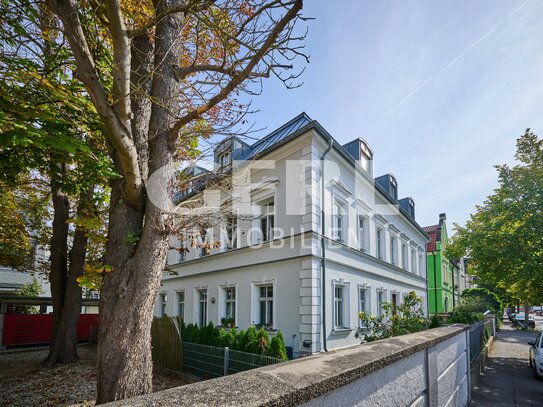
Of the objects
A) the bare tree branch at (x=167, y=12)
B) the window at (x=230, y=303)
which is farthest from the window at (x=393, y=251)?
the bare tree branch at (x=167, y=12)

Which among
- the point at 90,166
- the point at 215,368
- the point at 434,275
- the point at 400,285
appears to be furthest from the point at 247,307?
the point at 434,275

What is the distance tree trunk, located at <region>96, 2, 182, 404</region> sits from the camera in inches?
156

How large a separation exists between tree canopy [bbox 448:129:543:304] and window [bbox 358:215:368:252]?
4.78 metres

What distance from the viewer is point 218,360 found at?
905 cm

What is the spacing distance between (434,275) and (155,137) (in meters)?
32.9

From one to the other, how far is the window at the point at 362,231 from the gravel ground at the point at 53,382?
30.2ft

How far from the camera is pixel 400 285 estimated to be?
20156 millimetres

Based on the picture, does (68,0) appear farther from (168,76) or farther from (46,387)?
(46,387)

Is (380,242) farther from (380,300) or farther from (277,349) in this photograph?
(277,349)

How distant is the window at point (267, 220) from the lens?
1326cm

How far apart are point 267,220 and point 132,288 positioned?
9427mm

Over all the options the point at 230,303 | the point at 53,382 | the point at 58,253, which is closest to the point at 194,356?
the point at 53,382

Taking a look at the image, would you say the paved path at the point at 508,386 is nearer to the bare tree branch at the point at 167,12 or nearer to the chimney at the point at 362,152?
the bare tree branch at the point at 167,12

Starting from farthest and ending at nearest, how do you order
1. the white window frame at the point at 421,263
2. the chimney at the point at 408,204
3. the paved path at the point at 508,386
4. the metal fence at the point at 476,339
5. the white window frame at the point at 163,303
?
the white window frame at the point at 421,263 → the chimney at the point at 408,204 → the white window frame at the point at 163,303 → the metal fence at the point at 476,339 → the paved path at the point at 508,386
